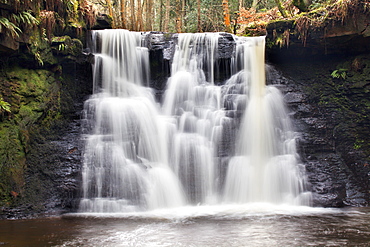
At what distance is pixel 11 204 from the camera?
685cm

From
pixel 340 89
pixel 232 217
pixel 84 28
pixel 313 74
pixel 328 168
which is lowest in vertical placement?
pixel 232 217

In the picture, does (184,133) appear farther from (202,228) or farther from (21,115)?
(21,115)

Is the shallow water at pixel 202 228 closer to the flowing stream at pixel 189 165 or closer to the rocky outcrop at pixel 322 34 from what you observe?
the flowing stream at pixel 189 165

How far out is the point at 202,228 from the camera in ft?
17.6

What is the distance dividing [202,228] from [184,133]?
367 centimetres

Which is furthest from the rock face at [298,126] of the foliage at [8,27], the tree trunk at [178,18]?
the tree trunk at [178,18]

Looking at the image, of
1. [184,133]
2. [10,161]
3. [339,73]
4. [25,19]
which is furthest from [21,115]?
[339,73]

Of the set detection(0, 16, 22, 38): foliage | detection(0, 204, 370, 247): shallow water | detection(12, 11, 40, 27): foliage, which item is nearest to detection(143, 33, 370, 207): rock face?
detection(0, 204, 370, 247): shallow water

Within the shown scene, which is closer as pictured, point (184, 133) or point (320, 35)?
point (184, 133)

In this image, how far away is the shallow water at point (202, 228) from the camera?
179 inches

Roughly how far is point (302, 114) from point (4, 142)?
8032 mm

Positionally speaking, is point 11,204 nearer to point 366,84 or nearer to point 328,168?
point 328,168

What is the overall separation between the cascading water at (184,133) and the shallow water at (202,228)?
70cm

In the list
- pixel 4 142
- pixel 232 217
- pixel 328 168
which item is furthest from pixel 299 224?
pixel 4 142
